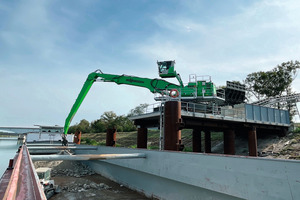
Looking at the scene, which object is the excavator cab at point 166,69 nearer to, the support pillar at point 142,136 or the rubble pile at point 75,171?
A: the support pillar at point 142,136

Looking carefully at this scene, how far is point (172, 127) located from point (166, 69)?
7.72 meters

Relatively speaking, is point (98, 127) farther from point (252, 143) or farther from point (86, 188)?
point (86, 188)

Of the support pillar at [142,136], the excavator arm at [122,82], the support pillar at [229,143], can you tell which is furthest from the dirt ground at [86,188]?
the support pillar at [229,143]

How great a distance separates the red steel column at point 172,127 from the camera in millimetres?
13508

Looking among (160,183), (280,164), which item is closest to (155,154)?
(160,183)

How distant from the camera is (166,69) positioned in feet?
65.3

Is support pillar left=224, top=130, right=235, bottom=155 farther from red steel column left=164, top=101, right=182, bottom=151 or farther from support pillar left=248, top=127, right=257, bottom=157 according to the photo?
red steel column left=164, top=101, right=182, bottom=151

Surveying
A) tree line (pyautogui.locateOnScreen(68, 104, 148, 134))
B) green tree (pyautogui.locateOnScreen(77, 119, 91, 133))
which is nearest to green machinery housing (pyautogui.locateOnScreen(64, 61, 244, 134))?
tree line (pyautogui.locateOnScreen(68, 104, 148, 134))

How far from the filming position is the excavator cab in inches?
776

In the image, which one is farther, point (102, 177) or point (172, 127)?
point (102, 177)

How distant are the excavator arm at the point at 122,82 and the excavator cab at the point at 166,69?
756 mm

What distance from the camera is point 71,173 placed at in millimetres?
16688

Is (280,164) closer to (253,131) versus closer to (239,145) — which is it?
(253,131)

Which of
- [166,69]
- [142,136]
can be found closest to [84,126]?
[142,136]
